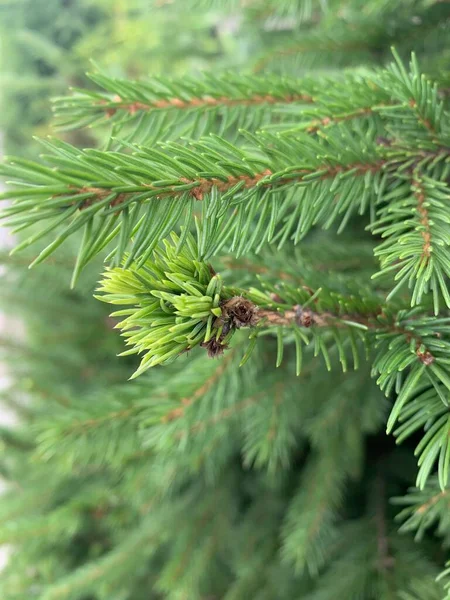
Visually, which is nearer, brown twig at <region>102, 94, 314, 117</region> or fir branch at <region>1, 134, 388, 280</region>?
fir branch at <region>1, 134, 388, 280</region>

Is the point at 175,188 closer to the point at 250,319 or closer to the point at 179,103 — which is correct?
the point at 250,319

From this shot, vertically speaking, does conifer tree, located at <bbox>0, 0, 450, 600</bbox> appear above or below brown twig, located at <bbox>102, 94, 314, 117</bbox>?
below

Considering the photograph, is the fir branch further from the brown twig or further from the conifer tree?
the brown twig

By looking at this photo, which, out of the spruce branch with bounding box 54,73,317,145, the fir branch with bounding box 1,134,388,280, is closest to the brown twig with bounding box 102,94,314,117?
the spruce branch with bounding box 54,73,317,145

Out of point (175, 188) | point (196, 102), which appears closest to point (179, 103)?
point (196, 102)

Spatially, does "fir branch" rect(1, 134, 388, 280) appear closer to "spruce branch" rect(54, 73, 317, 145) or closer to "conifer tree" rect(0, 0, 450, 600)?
"conifer tree" rect(0, 0, 450, 600)

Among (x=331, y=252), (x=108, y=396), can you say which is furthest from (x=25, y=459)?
(x=331, y=252)

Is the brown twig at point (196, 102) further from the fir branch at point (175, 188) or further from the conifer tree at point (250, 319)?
the fir branch at point (175, 188)

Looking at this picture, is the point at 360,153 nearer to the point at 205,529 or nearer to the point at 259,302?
the point at 259,302

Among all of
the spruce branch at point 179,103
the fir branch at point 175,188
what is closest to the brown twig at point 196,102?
the spruce branch at point 179,103
